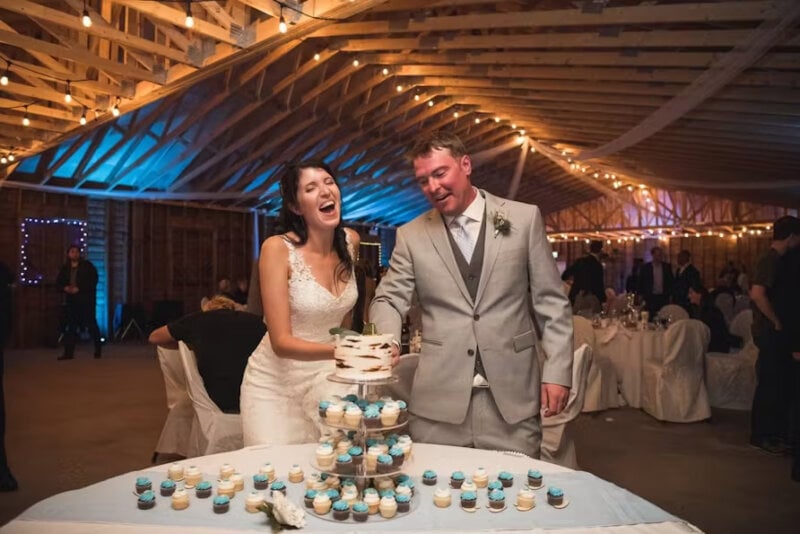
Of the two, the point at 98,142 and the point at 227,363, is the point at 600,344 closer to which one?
the point at 227,363

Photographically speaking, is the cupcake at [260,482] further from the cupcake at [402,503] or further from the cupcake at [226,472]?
the cupcake at [402,503]

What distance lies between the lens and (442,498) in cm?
158

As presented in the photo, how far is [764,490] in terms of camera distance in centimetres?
403

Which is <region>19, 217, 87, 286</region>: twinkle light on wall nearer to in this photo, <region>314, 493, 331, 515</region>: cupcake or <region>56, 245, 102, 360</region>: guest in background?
<region>56, 245, 102, 360</region>: guest in background

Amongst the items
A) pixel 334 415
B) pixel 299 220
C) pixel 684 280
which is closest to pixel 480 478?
pixel 334 415

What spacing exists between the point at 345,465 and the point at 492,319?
2.48ft

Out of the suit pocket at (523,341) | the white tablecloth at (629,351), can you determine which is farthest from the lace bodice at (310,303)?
the white tablecloth at (629,351)

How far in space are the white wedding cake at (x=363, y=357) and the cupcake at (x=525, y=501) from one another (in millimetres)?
443

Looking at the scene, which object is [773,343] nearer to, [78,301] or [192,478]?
[192,478]

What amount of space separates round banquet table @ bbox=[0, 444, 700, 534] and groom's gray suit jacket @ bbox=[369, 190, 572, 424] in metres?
0.36

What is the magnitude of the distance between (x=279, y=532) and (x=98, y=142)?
1128 centimetres

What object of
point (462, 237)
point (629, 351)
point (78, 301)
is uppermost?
point (462, 237)

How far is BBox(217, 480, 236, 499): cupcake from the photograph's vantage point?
1.63 m

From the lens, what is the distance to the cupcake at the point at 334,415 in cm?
163
